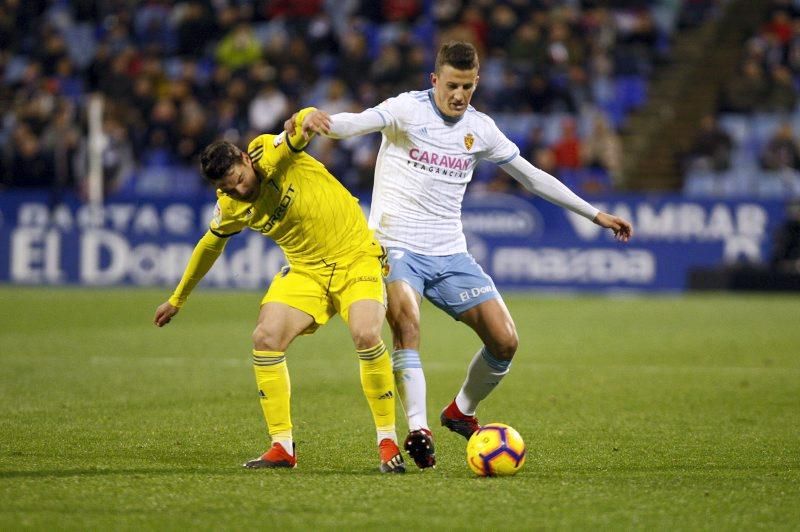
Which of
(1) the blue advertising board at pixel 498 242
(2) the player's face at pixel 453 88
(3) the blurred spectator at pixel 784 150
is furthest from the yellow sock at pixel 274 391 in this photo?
(3) the blurred spectator at pixel 784 150

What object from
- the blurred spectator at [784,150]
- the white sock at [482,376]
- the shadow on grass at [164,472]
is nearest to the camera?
the shadow on grass at [164,472]

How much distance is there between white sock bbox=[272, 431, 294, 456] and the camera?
20.9ft

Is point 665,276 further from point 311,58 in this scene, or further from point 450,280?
point 450,280

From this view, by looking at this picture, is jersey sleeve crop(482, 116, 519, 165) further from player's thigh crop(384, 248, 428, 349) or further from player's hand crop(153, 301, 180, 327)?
player's hand crop(153, 301, 180, 327)

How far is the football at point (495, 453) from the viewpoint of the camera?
6.04 metres

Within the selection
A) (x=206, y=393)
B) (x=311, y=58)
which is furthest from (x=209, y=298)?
(x=206, y=393)

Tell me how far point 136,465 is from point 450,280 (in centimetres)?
193

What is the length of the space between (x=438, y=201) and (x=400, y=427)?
1692 millimetres

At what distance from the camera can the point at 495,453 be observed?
604cm

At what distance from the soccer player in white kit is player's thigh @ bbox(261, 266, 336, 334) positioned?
38 cm

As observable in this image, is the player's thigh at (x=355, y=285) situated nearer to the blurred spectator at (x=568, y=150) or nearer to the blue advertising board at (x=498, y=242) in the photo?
the blue advertising board at (x=498, y=242)

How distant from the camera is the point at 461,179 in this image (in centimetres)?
707

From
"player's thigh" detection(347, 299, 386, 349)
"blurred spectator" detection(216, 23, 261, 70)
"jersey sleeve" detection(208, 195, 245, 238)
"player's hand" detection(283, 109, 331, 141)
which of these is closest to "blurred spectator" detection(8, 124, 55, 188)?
"blurred spectator" detection(216, 23, 261, 70)

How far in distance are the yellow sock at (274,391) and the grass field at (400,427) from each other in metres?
0.27
